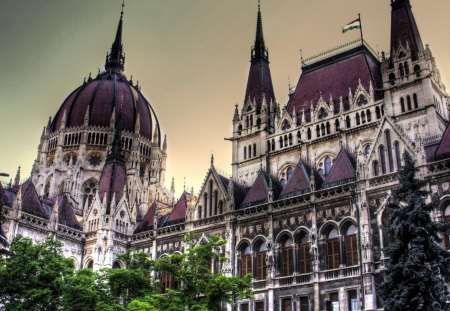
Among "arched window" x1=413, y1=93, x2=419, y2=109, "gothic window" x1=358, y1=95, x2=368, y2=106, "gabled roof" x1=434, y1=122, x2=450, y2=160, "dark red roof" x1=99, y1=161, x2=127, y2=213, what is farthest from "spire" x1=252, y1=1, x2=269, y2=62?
"gabled roof" x1=434, y1=122, x2=450, y2=160

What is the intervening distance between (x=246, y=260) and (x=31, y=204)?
2079cm

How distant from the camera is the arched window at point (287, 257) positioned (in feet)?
137

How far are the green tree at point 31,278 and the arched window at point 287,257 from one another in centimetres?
1587

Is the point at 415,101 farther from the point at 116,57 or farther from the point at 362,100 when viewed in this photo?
the point at 116,57

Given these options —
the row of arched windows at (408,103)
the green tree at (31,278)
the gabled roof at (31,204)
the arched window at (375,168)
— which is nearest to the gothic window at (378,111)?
the row of arched windows at (408,103)

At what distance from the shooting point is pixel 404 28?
49281mm

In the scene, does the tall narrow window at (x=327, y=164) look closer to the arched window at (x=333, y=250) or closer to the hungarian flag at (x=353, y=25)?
the arched window at (x=333, y=250)

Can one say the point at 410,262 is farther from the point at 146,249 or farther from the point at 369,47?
the point at 369,47

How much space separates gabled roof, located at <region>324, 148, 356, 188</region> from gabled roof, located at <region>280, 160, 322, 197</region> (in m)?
1.44

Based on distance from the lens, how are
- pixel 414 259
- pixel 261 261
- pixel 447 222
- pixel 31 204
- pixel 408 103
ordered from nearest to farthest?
1. pixel 414 259
2. pixel 447 222
3. pixel 261 261
4. pixel 408 103
5. pixel 31 204

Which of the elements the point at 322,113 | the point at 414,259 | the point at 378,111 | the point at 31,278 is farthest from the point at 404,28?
the point at 31,278

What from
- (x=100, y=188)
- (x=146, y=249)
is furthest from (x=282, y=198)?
(x=100, y=188)

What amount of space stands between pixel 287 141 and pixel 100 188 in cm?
2056

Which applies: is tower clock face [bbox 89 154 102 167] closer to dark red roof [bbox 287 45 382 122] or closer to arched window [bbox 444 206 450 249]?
dark red roof [bbox 287 45 382 122]
